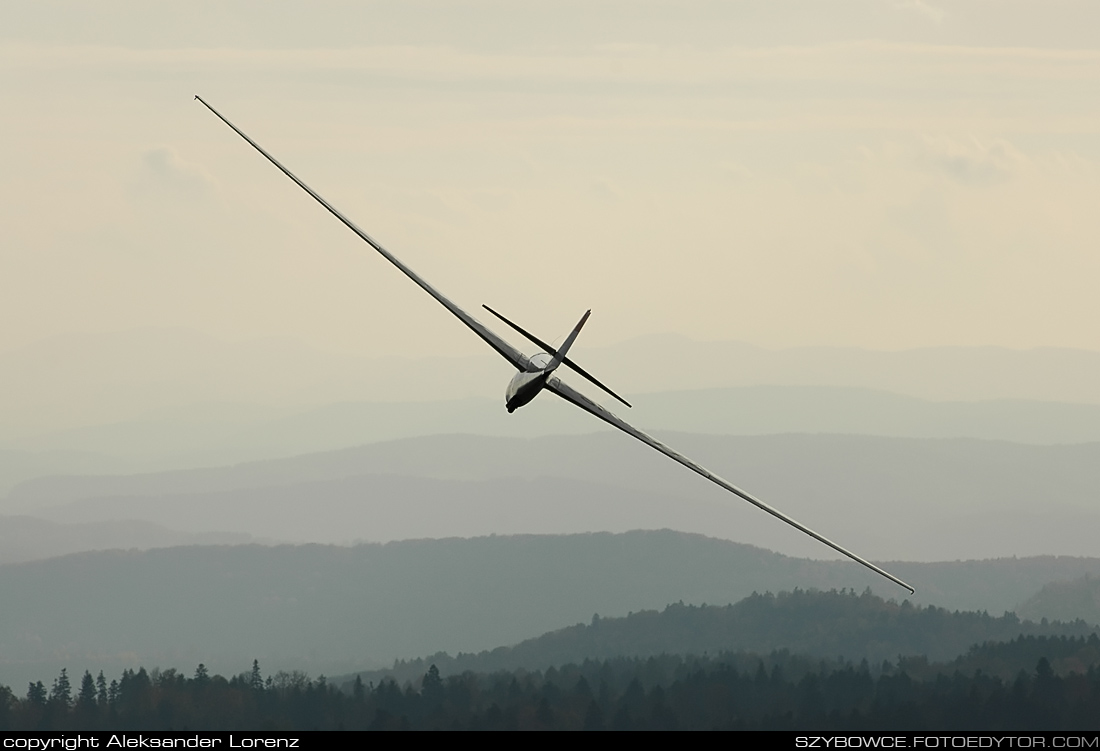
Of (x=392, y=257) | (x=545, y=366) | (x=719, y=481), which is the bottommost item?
(x=719, y=481)

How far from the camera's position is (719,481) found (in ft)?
239
